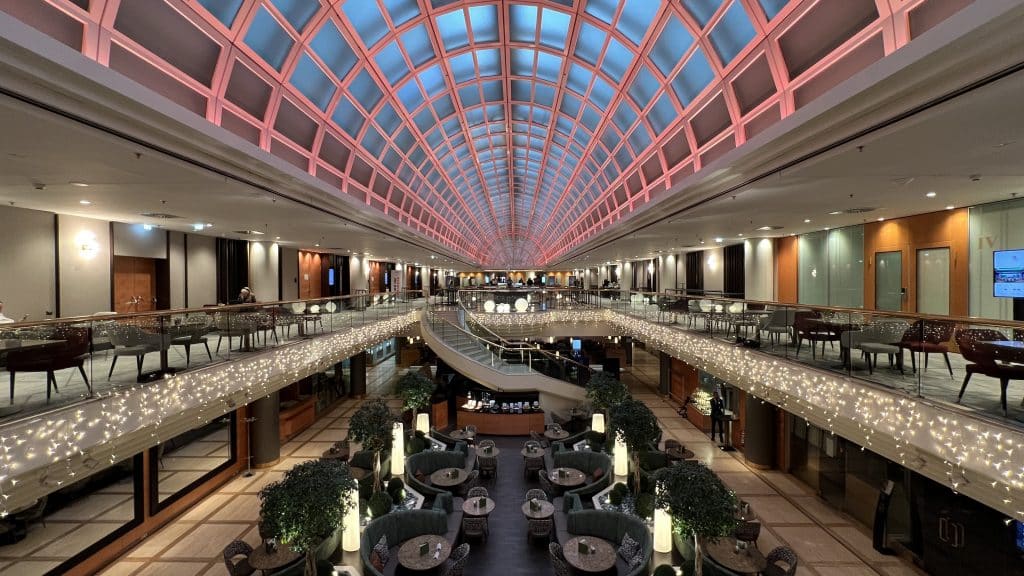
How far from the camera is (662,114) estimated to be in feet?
48.0

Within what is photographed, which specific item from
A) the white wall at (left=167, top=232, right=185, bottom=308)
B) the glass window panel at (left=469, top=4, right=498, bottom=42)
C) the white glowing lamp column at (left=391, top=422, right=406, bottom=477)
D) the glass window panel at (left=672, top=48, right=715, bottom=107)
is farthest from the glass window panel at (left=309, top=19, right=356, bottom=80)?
the white glowing lamp column at (left=391, top=422, right=406, bottom=477)

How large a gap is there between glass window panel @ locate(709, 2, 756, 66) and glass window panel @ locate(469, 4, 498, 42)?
7338 millimetres

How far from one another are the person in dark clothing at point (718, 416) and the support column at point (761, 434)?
1734 mm

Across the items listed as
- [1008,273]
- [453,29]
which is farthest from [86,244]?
[1008,273]

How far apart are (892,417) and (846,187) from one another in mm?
4931

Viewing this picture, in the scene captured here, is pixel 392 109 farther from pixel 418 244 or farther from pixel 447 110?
pixel 418 244

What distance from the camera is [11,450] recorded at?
17.0ft

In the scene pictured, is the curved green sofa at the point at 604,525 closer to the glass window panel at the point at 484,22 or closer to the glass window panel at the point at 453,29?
the glass window panel at the point at 453,29

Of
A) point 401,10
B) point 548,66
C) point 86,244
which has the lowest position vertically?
point 86,244

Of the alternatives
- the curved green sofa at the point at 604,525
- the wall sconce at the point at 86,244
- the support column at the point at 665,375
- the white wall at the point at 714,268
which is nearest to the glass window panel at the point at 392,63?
the wall sconce at the point at 86,244

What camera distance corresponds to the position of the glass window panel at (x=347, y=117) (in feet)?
46.5

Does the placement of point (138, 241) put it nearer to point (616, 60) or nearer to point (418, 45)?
point (418, 45)

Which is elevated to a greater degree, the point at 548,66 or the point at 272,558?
the point at 548,66

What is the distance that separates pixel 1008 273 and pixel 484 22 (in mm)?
15380
